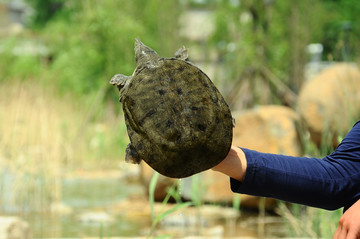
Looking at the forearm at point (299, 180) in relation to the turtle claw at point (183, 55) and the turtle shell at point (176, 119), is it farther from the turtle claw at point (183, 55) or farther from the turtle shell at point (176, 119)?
the turtle claw at point (183, 55)

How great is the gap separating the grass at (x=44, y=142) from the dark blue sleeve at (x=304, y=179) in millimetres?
3525

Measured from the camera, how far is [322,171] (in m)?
1.20

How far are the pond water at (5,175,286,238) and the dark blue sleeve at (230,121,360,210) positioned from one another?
8.18ft

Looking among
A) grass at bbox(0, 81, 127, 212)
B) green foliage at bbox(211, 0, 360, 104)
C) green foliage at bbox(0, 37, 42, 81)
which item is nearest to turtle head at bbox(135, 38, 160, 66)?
grass at bbox(0, 81, 127, 212)

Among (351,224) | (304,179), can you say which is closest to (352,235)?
(351,224)

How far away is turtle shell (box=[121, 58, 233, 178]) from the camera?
113 cm

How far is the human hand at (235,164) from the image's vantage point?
117 centimetres

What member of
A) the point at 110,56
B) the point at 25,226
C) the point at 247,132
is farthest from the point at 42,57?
the point at 25,226

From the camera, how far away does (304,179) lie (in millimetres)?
1181

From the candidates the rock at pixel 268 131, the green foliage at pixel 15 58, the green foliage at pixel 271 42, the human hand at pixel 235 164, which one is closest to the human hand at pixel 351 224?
the human hand at pixel 235 164

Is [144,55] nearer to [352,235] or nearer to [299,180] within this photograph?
[299,180]

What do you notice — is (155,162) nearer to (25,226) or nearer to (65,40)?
(25,226)

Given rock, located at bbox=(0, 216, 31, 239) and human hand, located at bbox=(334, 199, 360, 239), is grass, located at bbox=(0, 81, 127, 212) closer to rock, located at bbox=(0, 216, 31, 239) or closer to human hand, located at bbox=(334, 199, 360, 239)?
rock, located at bbox=(0, 216, 31, 239)

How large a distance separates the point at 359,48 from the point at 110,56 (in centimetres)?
676
